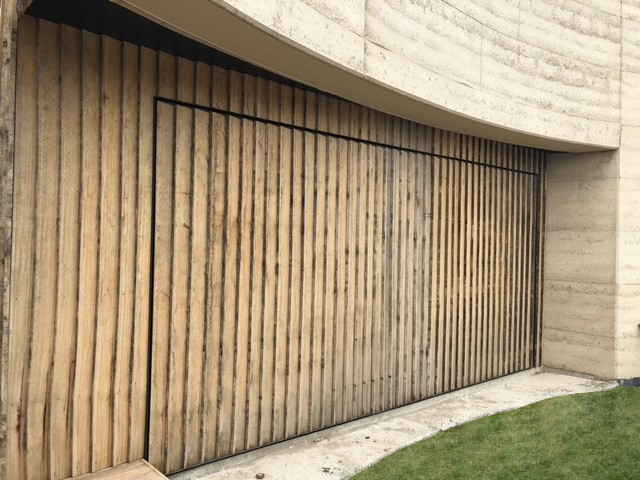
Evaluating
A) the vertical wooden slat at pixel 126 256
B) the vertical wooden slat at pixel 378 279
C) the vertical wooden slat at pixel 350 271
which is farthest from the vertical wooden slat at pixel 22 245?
the vertical wooden slat at pixel 378 279

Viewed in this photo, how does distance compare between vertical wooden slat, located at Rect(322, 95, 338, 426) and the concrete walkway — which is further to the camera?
vertical wooden slat, located at Rect(322, 95, 338, 426)

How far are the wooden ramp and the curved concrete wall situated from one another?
2.69m

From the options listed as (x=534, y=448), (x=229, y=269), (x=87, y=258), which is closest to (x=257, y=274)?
(x=229, y=269)

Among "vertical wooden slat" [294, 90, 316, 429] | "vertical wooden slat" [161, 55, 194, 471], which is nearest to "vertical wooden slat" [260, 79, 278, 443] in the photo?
"vertical wooden slat" [294, 90, 316, 429]

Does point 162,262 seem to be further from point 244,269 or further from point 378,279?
point 378,279

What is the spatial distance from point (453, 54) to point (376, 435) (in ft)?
11.5

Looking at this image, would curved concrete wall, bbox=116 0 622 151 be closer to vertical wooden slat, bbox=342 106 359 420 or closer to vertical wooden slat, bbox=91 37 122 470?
vertical wooden slat, bbox=342 106 359 420

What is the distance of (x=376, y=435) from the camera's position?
488 centimetres

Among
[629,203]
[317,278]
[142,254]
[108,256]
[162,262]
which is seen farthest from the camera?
[629,203]

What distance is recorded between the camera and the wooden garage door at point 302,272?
151 inches

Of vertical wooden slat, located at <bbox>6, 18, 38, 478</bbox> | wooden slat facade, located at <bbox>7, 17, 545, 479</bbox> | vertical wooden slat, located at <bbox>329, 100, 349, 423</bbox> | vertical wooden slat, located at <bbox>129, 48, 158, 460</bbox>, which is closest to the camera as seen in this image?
vertical wooden slat, located at <bbox>6, 18, 38, 478</bbox>

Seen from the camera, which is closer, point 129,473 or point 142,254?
point 129,473

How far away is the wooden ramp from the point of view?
328 centimetres

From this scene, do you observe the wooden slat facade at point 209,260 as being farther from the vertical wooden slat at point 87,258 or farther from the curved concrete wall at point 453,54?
the curved concrete wall at point 453,54
